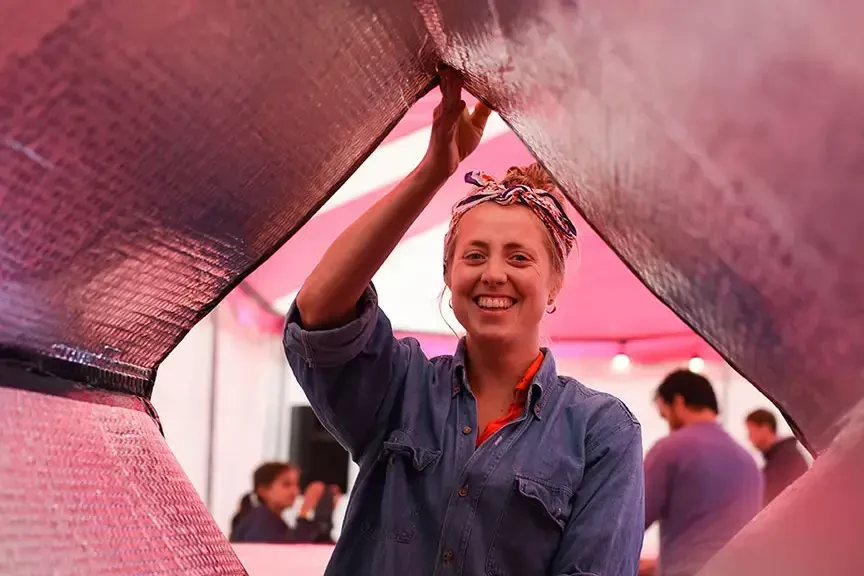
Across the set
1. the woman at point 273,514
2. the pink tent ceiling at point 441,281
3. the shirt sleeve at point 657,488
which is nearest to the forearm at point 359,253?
the shirt sleeve at point 657,488

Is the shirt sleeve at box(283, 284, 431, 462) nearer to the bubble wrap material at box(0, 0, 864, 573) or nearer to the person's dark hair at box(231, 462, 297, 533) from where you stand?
the bubble wrap material at box(0, 0, 864, 573)

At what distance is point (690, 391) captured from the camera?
2.01m

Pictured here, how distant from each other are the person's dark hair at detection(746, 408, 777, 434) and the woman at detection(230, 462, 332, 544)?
1309mm

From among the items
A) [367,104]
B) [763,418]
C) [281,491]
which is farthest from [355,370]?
[281,491]

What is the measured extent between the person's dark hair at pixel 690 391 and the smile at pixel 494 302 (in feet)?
4.41

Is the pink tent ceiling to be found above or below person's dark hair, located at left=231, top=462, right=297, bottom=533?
above

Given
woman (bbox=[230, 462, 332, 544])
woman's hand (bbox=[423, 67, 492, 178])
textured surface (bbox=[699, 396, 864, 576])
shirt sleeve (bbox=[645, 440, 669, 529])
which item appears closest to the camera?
textured surface (bbox=[699, 396, 864, 576])

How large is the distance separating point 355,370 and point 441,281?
1876 millimetres

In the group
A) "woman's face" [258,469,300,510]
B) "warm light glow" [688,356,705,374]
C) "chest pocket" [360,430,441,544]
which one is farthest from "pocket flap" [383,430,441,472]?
"warm light glow" [688,356,705,374]

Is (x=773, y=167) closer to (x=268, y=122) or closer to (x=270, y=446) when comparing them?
(x=268, y=122)

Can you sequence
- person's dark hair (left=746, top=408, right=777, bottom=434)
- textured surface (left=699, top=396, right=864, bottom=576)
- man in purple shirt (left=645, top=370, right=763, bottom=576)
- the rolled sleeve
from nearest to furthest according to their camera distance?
textured surface (left=699, top=396, right=864, bottom=576) < the rolled sleeve < man in purple shirt (left=645, top=370, right=763, bottom=576) < person's dark hair (left=746, top=408, right=777, bottom=434)

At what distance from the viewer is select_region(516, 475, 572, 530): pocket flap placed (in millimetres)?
739

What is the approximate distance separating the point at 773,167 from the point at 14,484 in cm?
38

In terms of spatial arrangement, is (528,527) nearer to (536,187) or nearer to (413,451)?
(413,451)
